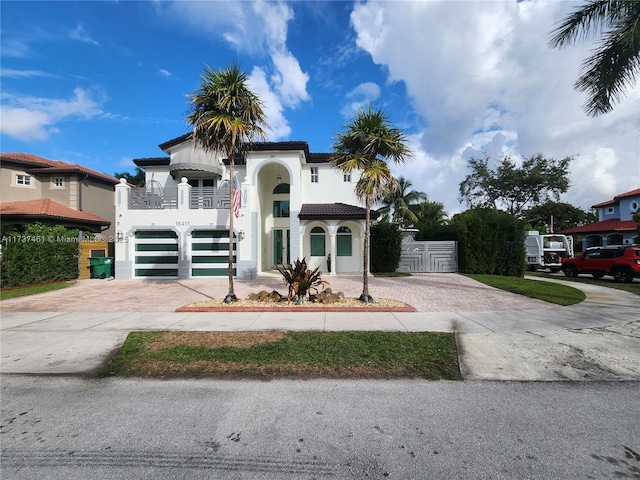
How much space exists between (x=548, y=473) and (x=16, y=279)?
18.8 m

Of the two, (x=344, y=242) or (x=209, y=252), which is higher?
(x=344, y=242)

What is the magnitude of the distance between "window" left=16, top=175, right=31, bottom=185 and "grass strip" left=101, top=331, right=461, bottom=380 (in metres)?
26.1

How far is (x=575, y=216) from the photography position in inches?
1831

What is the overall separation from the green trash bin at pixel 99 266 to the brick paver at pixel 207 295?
0.56 m

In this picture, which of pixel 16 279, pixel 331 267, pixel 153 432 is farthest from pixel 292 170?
pixel 153 432

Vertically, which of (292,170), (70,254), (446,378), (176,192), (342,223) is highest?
(292,170)

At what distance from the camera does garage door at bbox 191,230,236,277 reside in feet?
52.0

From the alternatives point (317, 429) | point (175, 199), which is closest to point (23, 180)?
point (175, 199)

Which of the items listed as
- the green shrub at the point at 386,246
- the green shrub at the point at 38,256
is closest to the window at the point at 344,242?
the green shrub at the point at 386,246

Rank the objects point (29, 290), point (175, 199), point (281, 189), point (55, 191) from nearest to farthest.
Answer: point (29, 290) < point (175, 199) < point (281, 189) < point (55, 191)

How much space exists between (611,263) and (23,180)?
39.4 meters

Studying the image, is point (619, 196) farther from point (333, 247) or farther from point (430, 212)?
point (333, 247)

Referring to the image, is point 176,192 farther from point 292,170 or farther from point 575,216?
point 575,216

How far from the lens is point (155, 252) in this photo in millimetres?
16078
